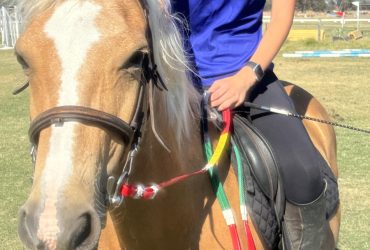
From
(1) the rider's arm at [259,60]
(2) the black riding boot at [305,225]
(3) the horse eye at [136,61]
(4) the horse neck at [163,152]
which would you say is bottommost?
(2) the black riding boot at [305,225]

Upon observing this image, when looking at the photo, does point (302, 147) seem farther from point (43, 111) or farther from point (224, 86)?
point (43, 111)

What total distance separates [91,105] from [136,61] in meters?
0.24

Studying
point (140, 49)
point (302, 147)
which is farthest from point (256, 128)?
point (140, 49)

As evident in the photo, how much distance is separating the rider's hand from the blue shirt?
22 cm

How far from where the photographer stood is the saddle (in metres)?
2.59

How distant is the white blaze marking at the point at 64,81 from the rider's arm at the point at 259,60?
0.84m

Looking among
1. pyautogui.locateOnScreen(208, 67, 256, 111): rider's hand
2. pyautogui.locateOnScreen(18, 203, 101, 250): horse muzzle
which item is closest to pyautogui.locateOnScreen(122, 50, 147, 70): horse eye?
pyautogui.locateOnScreen(18, 203, 101, 250): horse muzzle

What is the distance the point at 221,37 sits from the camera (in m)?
2.80

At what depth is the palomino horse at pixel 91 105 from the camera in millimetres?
1619

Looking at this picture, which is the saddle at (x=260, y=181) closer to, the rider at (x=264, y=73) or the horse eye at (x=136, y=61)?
the rider at (x=264, y=73)

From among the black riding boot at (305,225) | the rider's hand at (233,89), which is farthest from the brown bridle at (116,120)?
the black riding boot at (305,225)

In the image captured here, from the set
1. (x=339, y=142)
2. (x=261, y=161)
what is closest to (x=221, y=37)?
(x=261, y=161)

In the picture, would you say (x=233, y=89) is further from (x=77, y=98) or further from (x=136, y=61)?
(x=77, y=98)

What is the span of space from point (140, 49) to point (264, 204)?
3.63 ft
